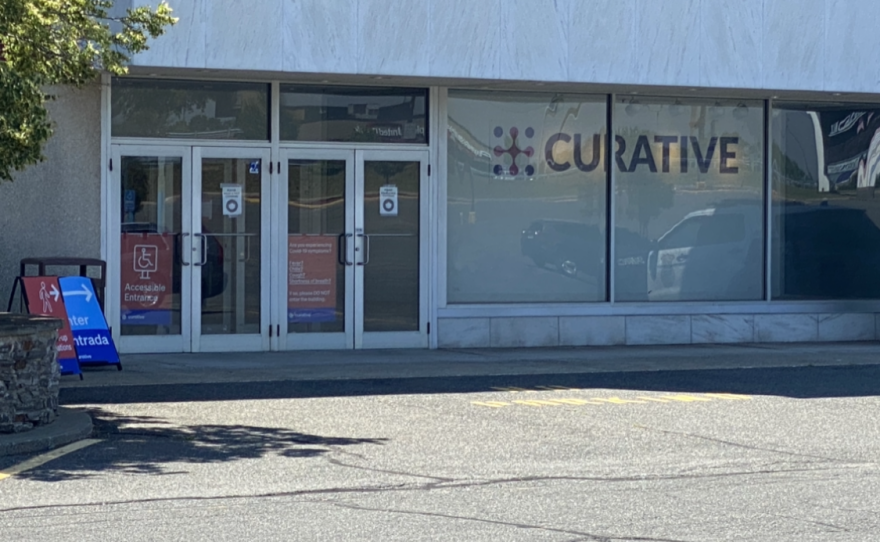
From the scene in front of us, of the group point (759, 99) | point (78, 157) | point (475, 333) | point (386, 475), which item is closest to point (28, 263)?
point (78, 157)

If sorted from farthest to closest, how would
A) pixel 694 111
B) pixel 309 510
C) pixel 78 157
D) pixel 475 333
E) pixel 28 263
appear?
pixel 694 111 < pixel 475 333 < pixel 78 157 < pixel 28 263 < pixel 309 510

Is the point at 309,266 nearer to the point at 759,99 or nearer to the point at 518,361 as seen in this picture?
the point at 518,361

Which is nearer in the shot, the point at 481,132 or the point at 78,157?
the point at 78,157

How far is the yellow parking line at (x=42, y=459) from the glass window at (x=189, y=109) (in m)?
6.23

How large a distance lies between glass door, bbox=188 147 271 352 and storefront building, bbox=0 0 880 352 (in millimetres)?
27

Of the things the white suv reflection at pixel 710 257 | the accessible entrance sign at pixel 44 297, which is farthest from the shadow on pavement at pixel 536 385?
the white suv reflection at pixel 710 257

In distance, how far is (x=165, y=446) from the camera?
9.28 meters

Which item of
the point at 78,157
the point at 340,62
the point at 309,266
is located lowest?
the point at 309,266

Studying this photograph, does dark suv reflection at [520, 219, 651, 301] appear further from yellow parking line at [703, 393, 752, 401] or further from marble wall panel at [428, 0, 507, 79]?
yellow parking line at [703, 393, 752, 401]

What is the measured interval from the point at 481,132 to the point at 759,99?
3945 millimetres

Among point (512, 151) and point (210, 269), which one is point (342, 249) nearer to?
point (210, 269)

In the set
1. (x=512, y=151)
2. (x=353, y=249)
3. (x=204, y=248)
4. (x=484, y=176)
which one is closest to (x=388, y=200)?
(x=353, y=249)

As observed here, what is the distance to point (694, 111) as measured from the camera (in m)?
17.2

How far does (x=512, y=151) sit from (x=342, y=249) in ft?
8.44
